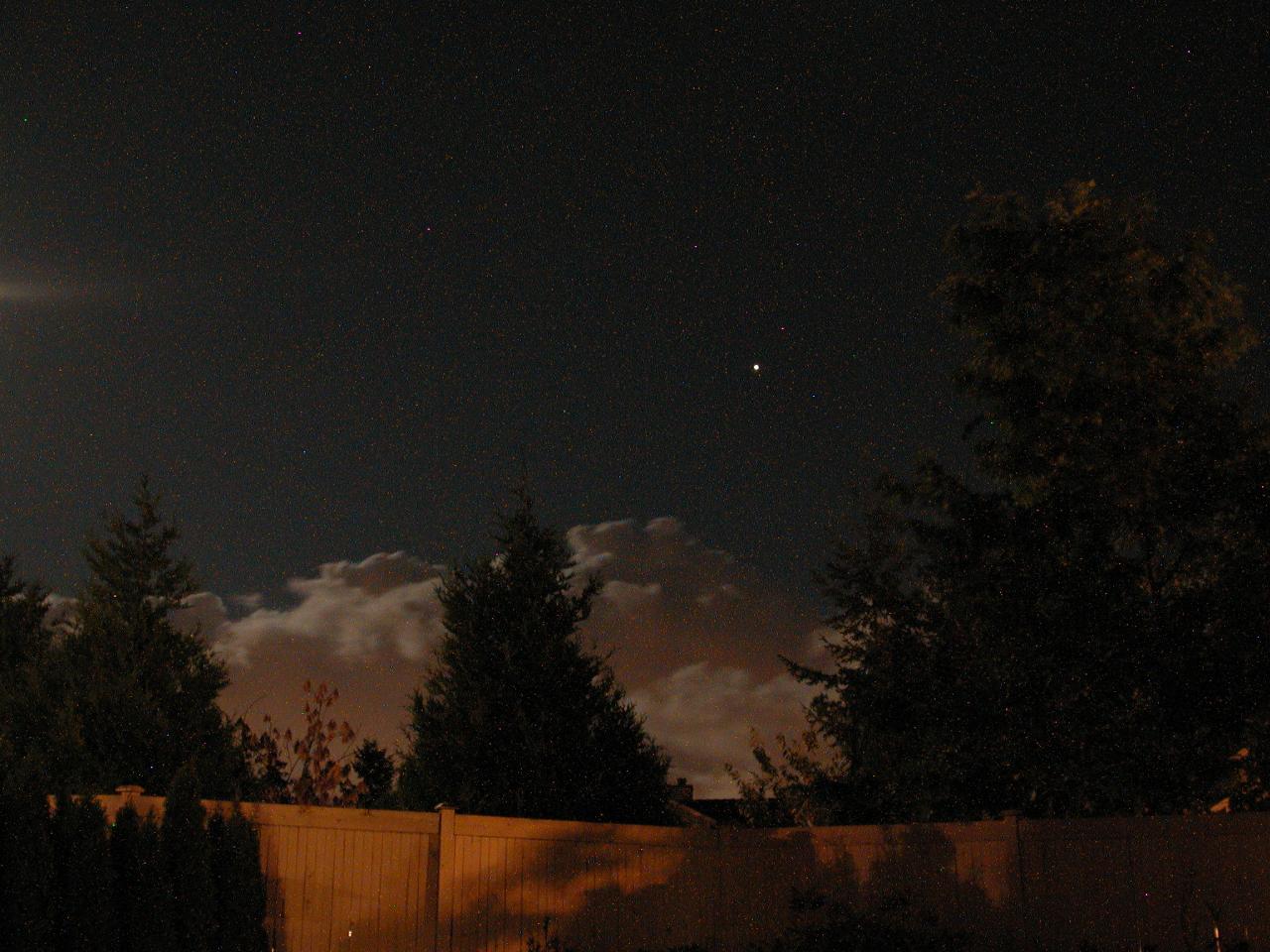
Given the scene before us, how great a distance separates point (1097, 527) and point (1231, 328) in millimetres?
3100

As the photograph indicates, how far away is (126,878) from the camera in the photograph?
25.5 feet

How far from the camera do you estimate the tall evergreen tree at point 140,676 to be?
12.9m

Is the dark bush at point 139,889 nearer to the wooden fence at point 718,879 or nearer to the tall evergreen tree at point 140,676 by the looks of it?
the wooden fence at point 718,879

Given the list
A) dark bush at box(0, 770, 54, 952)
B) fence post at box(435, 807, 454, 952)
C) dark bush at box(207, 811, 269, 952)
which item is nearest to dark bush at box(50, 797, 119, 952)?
dark bush at box(0, 770, 54, 952)

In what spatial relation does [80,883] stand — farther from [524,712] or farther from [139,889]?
Answer: [524,712]

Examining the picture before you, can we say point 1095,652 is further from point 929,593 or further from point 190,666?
point 190,666

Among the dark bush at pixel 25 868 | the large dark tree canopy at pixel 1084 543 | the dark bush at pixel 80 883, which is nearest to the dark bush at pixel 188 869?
the dark bush at pixel 80 883

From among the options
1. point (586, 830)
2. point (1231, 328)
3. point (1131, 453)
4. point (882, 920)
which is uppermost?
point (1231, 328)

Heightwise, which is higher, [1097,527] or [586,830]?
[1097,527]

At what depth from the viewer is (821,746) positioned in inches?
799

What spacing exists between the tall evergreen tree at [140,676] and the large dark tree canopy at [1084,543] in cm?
839

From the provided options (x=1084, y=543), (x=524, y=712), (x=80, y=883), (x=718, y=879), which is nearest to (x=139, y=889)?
(x=80, y=883)

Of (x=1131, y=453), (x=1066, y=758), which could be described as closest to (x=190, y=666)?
(x=1066, y=758)

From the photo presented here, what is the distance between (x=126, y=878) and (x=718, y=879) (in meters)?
4.76
